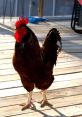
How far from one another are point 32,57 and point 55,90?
2.73 feet

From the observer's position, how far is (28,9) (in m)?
9.33

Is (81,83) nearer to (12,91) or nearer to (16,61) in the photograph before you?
(12,91)

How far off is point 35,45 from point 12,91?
2.65 feet

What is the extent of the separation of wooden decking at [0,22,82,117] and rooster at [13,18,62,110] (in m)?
0.13

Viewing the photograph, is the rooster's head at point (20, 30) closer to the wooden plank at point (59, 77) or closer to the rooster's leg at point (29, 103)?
the rooster's leg at point (29, 103)

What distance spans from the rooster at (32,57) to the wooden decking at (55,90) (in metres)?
0.13

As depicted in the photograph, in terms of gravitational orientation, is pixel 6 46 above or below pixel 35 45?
below

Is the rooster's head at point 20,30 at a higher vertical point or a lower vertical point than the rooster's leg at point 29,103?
higher

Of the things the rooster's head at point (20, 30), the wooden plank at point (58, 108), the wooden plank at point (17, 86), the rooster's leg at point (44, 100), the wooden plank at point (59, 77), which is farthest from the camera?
the wooden plank at point (59, 77)

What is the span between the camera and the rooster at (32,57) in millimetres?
3234

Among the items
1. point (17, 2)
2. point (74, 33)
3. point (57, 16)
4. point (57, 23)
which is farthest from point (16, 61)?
point (17, 2)

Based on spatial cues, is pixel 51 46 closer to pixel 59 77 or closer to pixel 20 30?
pixel 20 30

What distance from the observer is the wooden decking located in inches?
138

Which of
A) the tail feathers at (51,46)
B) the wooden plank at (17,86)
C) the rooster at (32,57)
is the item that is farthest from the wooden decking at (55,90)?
the tail feathers at (51,46)
